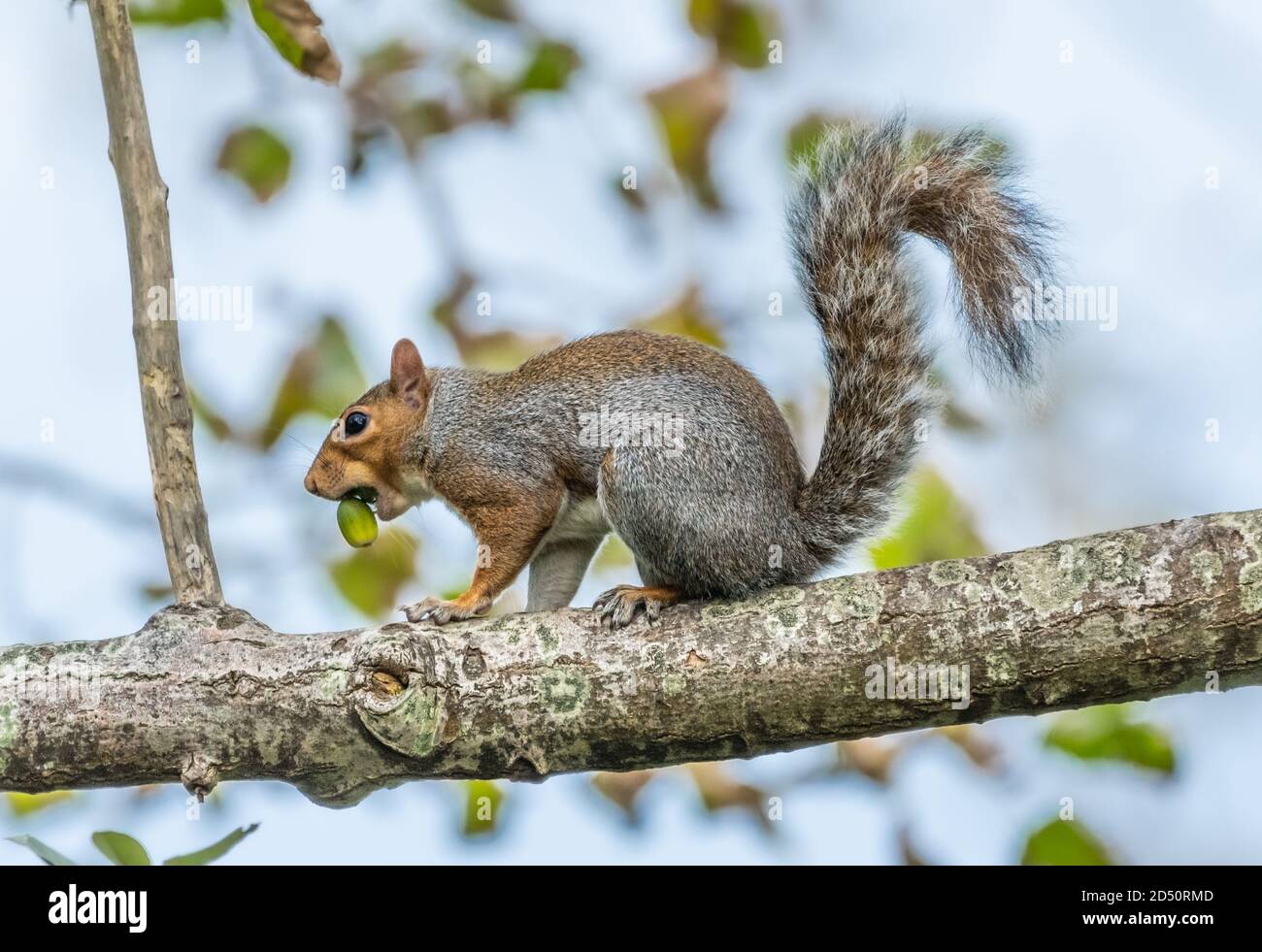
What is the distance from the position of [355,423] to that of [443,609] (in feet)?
2.61

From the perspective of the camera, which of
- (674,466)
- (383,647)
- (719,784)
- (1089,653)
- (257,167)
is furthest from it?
(719,784)

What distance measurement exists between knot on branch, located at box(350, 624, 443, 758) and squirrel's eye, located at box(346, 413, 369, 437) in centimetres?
125

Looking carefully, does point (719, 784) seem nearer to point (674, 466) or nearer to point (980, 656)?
point (674, 466)

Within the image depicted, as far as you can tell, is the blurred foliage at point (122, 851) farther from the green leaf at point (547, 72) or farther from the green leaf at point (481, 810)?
the green leaf at point (547, 72)

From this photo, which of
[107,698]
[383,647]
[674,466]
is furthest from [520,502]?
[107,698]

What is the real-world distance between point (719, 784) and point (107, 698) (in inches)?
76.0

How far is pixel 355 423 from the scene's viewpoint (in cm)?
352

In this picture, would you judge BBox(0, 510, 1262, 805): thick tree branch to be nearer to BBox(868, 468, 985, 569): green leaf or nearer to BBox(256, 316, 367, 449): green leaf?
BBox(868, 468, 985, 569): green leaf

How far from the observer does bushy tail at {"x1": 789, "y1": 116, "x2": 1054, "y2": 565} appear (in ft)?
9.39

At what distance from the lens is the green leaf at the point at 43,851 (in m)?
1.75

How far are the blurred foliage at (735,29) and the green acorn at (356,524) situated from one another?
153 centimetres

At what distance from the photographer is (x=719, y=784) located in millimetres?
3801

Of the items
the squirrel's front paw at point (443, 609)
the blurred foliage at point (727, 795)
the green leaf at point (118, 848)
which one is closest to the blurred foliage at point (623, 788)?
the blurred foliage at point (727, 795)

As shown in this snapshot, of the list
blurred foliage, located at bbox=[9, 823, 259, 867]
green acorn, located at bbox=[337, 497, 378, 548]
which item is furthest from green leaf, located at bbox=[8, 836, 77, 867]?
green acorn, located at bbox=[337, 497, 378, 548]
